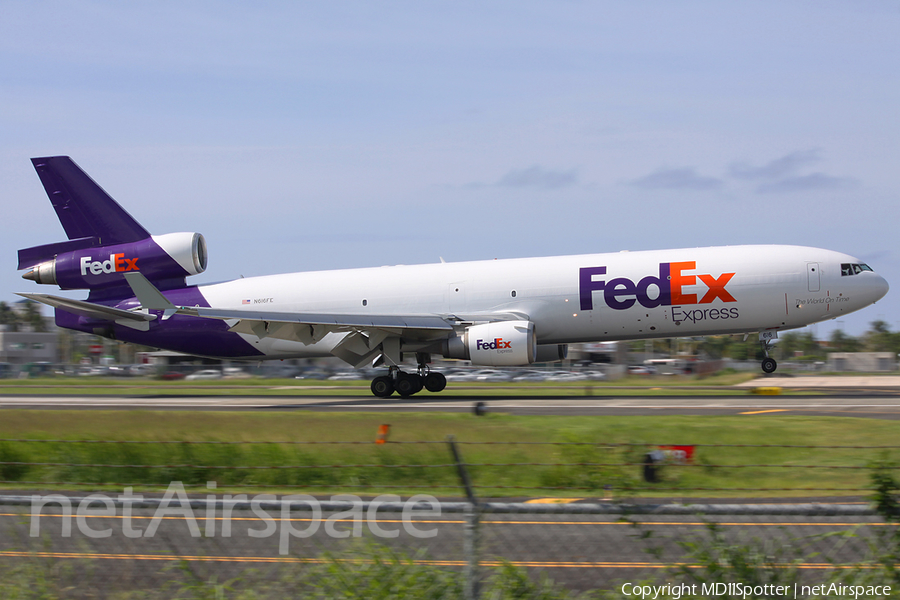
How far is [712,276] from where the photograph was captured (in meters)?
25.4

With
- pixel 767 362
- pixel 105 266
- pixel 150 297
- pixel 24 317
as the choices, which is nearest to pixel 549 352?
pixel 767 362

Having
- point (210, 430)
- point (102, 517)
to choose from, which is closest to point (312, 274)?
point (210, 430)

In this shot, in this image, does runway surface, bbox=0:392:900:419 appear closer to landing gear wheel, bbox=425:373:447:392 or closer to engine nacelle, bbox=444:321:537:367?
landing gear wheel, bbox=425:373:447:392

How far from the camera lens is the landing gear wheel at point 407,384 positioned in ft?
89.6

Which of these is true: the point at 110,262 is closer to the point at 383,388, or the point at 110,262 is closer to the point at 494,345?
the point at 383,388

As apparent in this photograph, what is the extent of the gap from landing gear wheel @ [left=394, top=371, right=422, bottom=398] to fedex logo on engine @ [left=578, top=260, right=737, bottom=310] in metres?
6.69

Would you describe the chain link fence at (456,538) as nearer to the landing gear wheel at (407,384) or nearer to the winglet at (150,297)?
the winglet at (150,297)

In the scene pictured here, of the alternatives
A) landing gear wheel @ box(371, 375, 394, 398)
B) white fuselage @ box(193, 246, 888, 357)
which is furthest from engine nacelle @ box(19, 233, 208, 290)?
landing gear wheel @ box(371, 375, 394, 398)

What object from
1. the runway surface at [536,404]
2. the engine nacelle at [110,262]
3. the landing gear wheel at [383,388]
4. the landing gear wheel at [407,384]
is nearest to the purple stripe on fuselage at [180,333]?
the engine nacelle at [110,262]

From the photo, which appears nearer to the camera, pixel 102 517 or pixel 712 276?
pixel 102 517

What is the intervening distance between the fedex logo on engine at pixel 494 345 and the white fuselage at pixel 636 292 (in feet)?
6.01

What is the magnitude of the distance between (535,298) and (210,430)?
44.4ft

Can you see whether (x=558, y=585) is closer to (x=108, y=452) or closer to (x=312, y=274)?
(x=108, y=452)

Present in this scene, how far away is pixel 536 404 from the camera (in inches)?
937
